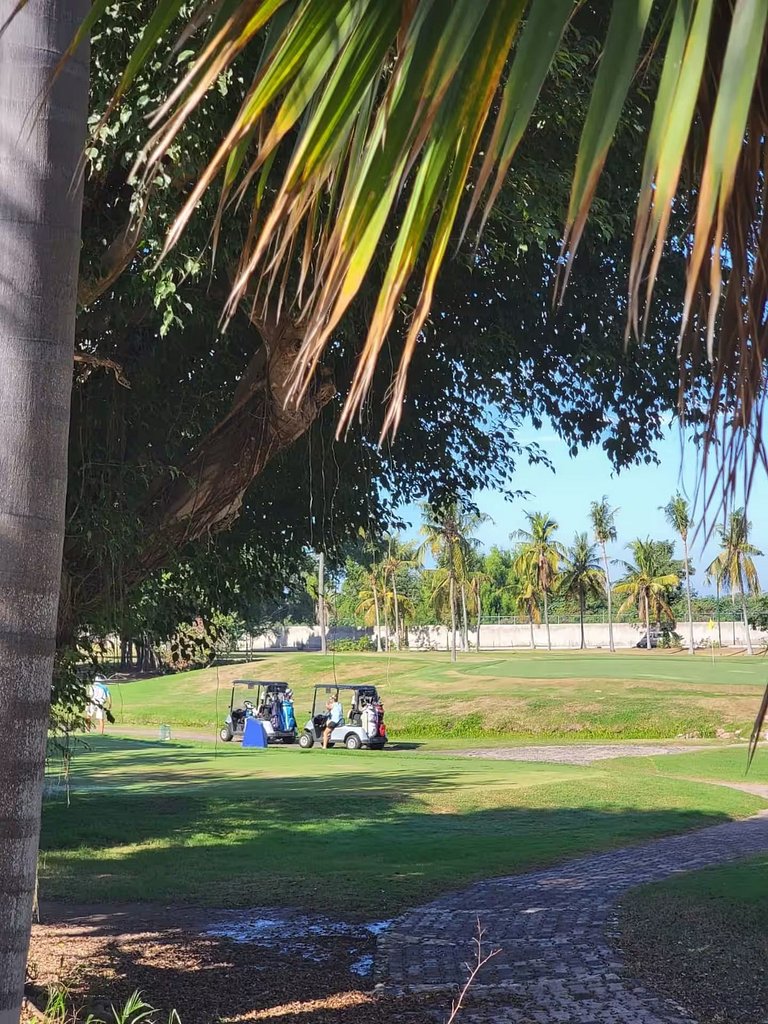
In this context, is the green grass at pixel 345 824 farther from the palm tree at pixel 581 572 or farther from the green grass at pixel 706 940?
the palm tree at pixel 581 572

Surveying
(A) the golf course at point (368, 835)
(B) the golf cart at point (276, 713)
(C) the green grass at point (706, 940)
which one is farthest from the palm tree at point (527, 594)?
(C) the green grass at point (706, 940)

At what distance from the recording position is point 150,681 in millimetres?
57719

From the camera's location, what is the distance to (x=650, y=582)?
8719cm

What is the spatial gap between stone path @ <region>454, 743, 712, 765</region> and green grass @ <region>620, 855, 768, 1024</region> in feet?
48.5

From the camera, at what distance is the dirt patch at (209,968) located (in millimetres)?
7383

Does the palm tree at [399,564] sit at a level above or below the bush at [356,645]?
above

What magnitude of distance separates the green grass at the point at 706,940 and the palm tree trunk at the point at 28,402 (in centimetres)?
519

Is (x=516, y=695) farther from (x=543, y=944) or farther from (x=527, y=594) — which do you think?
(x=527, y=594)

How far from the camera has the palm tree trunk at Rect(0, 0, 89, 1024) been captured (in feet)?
10.8

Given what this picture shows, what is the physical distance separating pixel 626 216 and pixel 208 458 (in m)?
2.98

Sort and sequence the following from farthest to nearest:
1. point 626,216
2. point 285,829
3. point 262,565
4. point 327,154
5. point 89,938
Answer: point 285,829, point 262,565, point 89,938, point 626,216, point 327,154

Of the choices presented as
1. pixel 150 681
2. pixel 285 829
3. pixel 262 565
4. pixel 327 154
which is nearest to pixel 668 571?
pixel 150 681

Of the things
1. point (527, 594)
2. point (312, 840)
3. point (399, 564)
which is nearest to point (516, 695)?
point (312, 840)

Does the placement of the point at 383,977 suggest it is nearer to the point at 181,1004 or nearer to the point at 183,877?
the point at 181,1004
